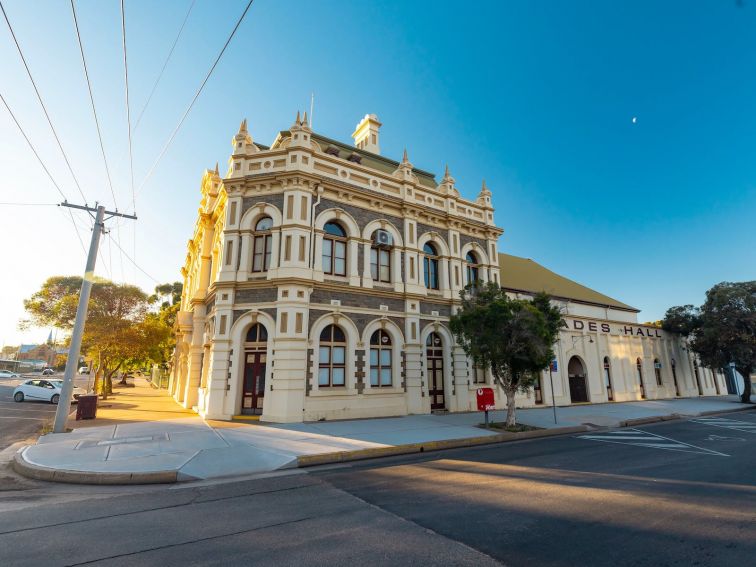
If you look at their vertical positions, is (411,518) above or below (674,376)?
below

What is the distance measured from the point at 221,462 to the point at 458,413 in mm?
12948

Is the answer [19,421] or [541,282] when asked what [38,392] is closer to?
[19,421]

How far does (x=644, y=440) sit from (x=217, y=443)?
14.4 m

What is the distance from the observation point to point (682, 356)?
1324 inches

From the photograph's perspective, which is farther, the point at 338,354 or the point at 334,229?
the point at 334,229

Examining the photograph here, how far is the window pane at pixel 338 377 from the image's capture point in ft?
53.2

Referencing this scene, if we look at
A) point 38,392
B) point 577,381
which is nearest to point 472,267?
point 577,381

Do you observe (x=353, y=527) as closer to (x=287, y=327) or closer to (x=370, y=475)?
(x=370, y=475)

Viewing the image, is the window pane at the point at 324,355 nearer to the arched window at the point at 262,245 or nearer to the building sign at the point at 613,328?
the arched window at the point at 262,245

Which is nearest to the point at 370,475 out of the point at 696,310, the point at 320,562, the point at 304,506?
the point at 304,506

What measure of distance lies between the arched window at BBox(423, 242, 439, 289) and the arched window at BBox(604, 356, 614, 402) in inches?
650

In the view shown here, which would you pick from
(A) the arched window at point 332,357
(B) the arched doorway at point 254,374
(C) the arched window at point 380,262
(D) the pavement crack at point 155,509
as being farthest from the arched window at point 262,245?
(D) the pavement crack at point 155,509

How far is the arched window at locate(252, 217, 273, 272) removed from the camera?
16859 millimetres

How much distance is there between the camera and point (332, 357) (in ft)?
53.5
